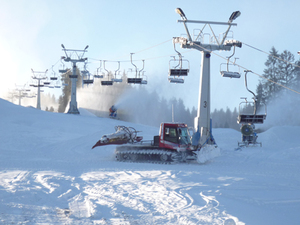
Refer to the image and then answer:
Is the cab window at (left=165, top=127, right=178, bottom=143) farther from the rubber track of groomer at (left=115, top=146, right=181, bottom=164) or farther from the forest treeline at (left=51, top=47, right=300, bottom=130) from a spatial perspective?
the forest treeline at (left=51, top=47, right=300, bottom=130)

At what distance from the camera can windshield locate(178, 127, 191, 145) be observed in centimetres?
1512

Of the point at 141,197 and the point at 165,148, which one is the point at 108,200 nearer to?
the point at 141,197

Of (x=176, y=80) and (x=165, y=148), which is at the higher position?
(x=176, y=80)

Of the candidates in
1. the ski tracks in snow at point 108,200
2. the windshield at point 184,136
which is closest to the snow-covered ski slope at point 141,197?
the ski tracks in snow at point 108,200

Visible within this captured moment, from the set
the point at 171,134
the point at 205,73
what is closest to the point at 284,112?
the point at 205,73

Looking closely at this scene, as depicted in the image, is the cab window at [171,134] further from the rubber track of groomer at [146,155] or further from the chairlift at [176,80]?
the chairlift at [176,80]

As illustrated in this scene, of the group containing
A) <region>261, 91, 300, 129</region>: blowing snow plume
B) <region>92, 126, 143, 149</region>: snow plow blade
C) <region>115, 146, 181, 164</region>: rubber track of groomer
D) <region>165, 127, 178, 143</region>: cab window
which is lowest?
<region>115, 146, 181, 164</region>: rubber track of groomer

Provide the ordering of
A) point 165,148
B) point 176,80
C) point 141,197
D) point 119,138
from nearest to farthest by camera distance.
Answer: point 141,197
point 165,148
point 119,138
point 176,80

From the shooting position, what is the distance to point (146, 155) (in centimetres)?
1546

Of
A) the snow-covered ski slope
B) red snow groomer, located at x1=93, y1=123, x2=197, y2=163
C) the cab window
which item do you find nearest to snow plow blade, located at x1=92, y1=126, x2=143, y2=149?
red snow groomer, located at x1=93, y1=123, x2=197, y2=163

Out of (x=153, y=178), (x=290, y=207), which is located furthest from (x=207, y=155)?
(x=290, y=207)

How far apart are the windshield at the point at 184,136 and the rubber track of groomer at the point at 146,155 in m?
0.73

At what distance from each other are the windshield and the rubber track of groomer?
2.39 ft

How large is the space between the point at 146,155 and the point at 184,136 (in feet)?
6.50
